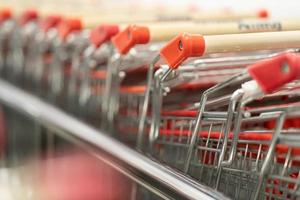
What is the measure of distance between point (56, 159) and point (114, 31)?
776mm

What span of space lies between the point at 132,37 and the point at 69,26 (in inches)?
21.1

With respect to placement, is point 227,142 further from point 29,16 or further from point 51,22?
point 29,16

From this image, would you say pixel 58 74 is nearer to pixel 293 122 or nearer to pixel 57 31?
pixel 57 31

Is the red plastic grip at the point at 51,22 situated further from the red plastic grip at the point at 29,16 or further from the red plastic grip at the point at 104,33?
the red plastic grip at the point at 104,33

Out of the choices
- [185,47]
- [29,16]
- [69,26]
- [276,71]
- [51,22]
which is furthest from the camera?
[29,16]

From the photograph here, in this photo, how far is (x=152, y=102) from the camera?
160 cm

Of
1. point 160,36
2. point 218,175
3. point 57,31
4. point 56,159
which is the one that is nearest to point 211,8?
point 57,31

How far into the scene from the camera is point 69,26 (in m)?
1.97

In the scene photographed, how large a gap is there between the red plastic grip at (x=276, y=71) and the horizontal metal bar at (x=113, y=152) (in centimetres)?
29

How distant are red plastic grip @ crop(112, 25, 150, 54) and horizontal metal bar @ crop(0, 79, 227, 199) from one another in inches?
11.3

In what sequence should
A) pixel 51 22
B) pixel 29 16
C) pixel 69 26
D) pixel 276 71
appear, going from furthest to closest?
pixel 29 16 < pixel 51 22 < pixel 69 26 < pixel 276 71

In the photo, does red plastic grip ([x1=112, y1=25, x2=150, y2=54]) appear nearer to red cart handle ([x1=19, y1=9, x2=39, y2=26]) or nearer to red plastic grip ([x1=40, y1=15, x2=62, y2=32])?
red plastic grip ([x1=40, y1=15, x2=62, y2=32])

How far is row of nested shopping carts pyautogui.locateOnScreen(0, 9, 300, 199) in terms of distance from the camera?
1191 mm

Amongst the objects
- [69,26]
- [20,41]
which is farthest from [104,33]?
[20,41]
